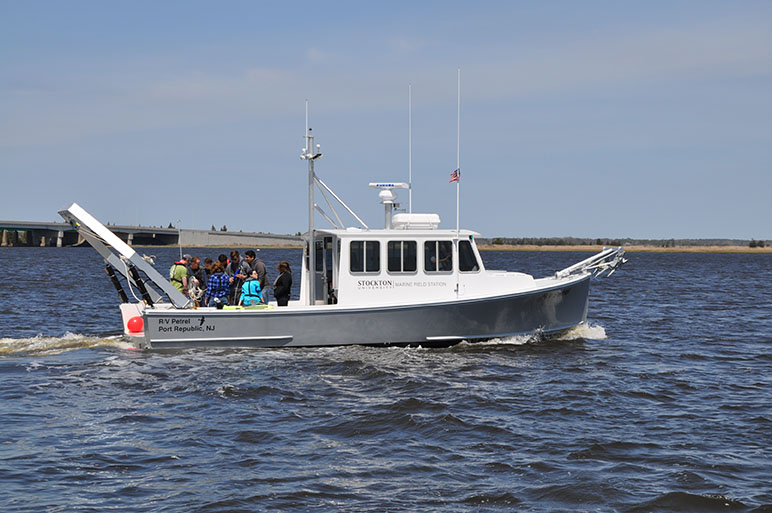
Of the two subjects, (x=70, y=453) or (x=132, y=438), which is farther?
(x=132, y=438)

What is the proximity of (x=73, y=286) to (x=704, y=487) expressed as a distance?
38989 mm

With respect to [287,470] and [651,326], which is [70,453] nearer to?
[287,470]

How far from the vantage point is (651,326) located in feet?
78.9

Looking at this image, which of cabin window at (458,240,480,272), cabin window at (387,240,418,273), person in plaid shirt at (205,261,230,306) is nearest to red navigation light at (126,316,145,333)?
person in plaid shirt at (205,261,230,306)

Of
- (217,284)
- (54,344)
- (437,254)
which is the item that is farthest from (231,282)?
(437,254)

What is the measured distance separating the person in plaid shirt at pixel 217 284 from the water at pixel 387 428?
→ 4.48 feet

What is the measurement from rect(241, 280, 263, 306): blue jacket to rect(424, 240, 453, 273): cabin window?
365 centimetres

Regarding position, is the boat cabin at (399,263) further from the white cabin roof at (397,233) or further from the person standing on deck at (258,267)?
the person standing on deck at (258,267)

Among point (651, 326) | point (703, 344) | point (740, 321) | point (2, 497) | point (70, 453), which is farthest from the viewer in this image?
point (740, 321)

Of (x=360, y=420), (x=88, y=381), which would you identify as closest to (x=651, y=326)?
(x=360, y=420)

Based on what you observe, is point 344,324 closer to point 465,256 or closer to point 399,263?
point 399,263

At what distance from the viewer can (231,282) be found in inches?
675

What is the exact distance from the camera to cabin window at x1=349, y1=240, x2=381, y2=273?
55.0 ft

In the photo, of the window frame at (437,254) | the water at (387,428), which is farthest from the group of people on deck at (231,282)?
the window frame at (437,254)
